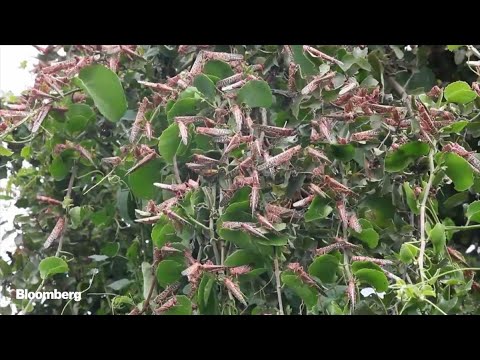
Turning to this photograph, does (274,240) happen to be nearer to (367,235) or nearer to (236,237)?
(236,237)

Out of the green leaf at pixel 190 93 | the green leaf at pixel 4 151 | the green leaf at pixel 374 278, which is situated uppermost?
the green leaf at pixel 4 151

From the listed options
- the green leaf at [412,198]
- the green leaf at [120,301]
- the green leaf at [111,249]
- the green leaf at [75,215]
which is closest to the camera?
the green leaf at [412,198]

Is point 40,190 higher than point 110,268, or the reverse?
point 40,190

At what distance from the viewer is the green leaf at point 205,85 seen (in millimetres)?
1136

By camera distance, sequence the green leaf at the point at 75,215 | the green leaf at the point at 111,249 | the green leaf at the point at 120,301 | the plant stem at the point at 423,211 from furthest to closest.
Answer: the green leaf at the point at 111,249, the green leaf at the point at 75,215, the green leaf at the point at 120,301, the plant stem at the point at 423,211

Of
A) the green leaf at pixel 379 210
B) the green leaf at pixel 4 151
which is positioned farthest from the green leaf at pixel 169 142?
the green leaf at pixel 4 151

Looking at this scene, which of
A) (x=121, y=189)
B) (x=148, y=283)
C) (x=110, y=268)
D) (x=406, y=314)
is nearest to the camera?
(x=406, y=314)

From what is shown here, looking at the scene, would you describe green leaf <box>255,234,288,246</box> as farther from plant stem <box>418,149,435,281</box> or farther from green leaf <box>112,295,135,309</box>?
green leaf <box>112,295,135,309</box>

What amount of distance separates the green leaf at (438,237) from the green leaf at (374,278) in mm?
92

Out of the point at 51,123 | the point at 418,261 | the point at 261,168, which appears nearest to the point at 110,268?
the point at 51,123

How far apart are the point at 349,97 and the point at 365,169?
0.39 feet

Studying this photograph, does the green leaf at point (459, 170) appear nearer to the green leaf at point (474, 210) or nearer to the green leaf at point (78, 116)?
the green leaf at point (474, 210)

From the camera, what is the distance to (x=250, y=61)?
1351 mm

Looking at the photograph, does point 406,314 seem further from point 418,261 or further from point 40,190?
point 40,190
